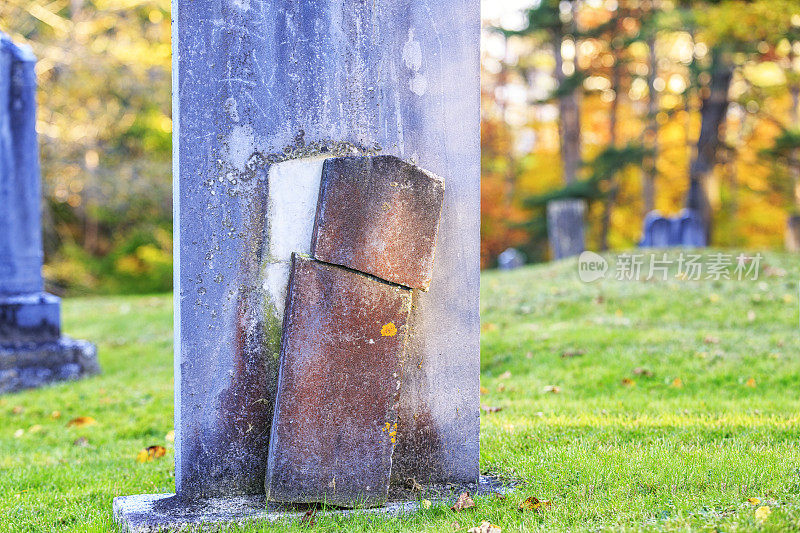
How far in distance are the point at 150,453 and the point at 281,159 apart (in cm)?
256

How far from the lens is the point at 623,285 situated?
37.1ft

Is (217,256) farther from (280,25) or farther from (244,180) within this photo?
(280,25)

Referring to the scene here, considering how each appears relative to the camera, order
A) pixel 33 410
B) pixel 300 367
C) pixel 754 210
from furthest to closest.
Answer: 1. pixel 754 210
2. pixel 33 410
3. pixel 300 367

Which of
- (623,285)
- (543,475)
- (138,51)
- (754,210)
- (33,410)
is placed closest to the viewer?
(543,475)

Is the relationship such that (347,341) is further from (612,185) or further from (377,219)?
(612,185)

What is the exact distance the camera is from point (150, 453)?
4.96 m

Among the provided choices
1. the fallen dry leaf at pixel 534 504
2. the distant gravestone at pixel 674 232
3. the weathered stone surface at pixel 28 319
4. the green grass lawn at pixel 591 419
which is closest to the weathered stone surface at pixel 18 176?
the weathered stone surface at pixel 28 319

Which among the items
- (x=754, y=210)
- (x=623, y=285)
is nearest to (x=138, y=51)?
(x=623, y=285)

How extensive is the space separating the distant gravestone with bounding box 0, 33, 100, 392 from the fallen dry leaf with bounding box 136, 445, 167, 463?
12.3ft

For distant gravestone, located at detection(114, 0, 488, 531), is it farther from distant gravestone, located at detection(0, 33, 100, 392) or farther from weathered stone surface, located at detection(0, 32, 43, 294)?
weathered stone surface, located at detection(0, 32, 43, 294)

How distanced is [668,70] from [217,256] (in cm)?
3000

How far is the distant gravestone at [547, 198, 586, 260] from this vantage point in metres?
17.6

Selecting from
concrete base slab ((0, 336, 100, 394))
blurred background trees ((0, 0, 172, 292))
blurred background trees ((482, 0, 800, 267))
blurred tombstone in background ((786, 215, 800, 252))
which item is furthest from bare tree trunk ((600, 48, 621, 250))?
concrete base slab ((0, 336, 100, 394))

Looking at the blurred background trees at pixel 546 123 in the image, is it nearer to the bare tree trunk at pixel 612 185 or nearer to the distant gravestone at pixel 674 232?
the bare tree trunk at pixel 612 185
